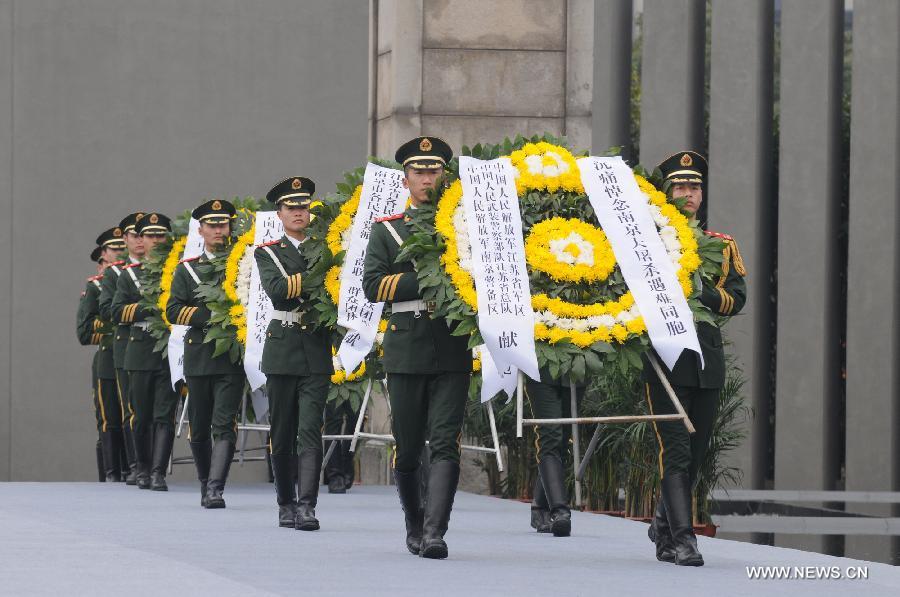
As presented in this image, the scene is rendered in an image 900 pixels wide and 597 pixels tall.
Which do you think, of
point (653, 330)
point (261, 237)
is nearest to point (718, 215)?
point (261, 237)

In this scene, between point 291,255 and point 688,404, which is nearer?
point 688,404

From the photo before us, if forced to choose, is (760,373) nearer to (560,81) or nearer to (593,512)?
(560,81)

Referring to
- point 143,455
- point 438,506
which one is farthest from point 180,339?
point 438,506

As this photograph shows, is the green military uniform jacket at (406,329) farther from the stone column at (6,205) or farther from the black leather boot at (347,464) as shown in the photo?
the stone column at (6,205)

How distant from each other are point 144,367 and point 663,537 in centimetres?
731

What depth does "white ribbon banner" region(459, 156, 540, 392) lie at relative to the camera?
342 inches

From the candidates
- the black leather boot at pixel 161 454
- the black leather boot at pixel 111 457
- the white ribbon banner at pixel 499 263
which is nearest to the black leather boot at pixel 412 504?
the white ribbon banner at pixel 499 263

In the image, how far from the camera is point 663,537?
29.0 feet

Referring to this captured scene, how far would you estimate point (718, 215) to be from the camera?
2303cm

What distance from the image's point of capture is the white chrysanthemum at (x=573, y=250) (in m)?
9.03

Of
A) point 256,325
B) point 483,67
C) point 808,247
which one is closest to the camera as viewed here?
point 256,325

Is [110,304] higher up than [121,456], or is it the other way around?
[110,304]

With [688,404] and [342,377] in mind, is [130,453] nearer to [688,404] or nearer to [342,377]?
[342,377]

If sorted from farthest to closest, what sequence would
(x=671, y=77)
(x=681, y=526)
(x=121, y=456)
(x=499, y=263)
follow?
1. (x=671, y=77)
2. (x=121, y=456)
3. (x=499, y=263)
4. (x=681, y=526)
